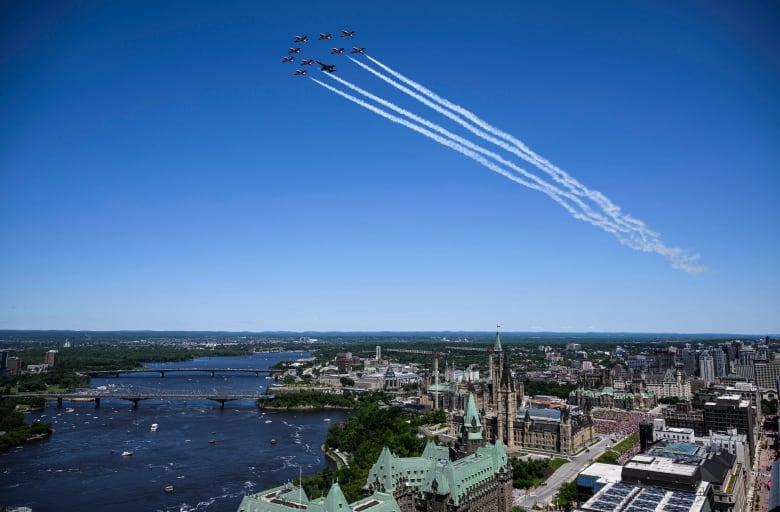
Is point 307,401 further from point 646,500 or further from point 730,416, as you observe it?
point 646,500

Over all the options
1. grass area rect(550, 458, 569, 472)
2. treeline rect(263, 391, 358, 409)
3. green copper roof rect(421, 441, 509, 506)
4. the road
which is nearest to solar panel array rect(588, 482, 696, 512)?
green copper roof rect(421, 441, 509, 506)

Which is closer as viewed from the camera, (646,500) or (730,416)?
(646,500)

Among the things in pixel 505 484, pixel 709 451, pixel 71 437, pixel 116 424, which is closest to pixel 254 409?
pixel 116 424

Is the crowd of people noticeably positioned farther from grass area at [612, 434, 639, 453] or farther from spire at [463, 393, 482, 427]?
Result: spire at [463, 393, 482, 427]

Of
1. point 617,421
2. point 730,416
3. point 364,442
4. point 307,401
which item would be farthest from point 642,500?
point 307,401

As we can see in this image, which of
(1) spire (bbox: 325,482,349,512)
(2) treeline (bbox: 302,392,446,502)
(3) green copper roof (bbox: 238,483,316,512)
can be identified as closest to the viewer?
(1) spire (bbox: 325,482,349,512)

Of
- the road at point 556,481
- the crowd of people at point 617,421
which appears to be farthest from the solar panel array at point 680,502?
the crowd of people at point 617,421

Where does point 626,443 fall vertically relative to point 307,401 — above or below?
above
